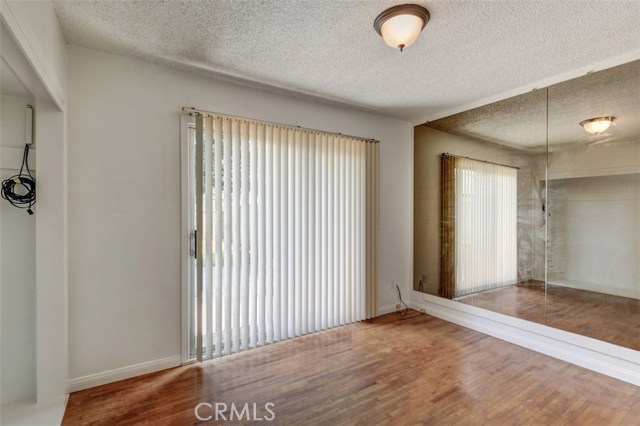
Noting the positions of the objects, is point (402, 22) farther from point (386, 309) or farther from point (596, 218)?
point (386, 309)

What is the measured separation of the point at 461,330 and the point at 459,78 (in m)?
2.81

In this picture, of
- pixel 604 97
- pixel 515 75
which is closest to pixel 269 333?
pixel 515 75

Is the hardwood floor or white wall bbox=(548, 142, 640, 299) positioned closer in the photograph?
the hardwood floor

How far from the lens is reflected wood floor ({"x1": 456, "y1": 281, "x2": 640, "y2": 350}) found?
99.5 inches

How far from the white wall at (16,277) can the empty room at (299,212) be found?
1 cm

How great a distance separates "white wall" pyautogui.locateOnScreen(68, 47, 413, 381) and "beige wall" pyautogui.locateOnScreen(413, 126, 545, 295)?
2.77m

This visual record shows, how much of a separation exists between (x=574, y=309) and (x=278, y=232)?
299cm

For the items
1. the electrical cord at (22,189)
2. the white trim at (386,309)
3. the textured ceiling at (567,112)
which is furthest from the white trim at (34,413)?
the textured ceiling at (567,112)

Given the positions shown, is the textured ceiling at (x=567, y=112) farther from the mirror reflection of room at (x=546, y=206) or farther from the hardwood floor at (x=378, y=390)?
the hardwood floor at (x=378, y=390)

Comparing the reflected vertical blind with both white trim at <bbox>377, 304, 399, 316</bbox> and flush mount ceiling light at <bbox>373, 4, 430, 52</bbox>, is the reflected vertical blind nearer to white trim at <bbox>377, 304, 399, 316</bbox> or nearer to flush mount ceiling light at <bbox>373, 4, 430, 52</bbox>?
white trim at <bbox>377, 304, 399, 316</bbox>

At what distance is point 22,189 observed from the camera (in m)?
2.11

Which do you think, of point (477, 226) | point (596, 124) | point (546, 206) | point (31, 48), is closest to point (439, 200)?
point (477, 226)

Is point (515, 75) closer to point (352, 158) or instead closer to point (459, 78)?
point (459, 78)

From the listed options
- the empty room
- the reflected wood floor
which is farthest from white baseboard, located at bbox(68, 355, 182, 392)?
the reflected wood floor
